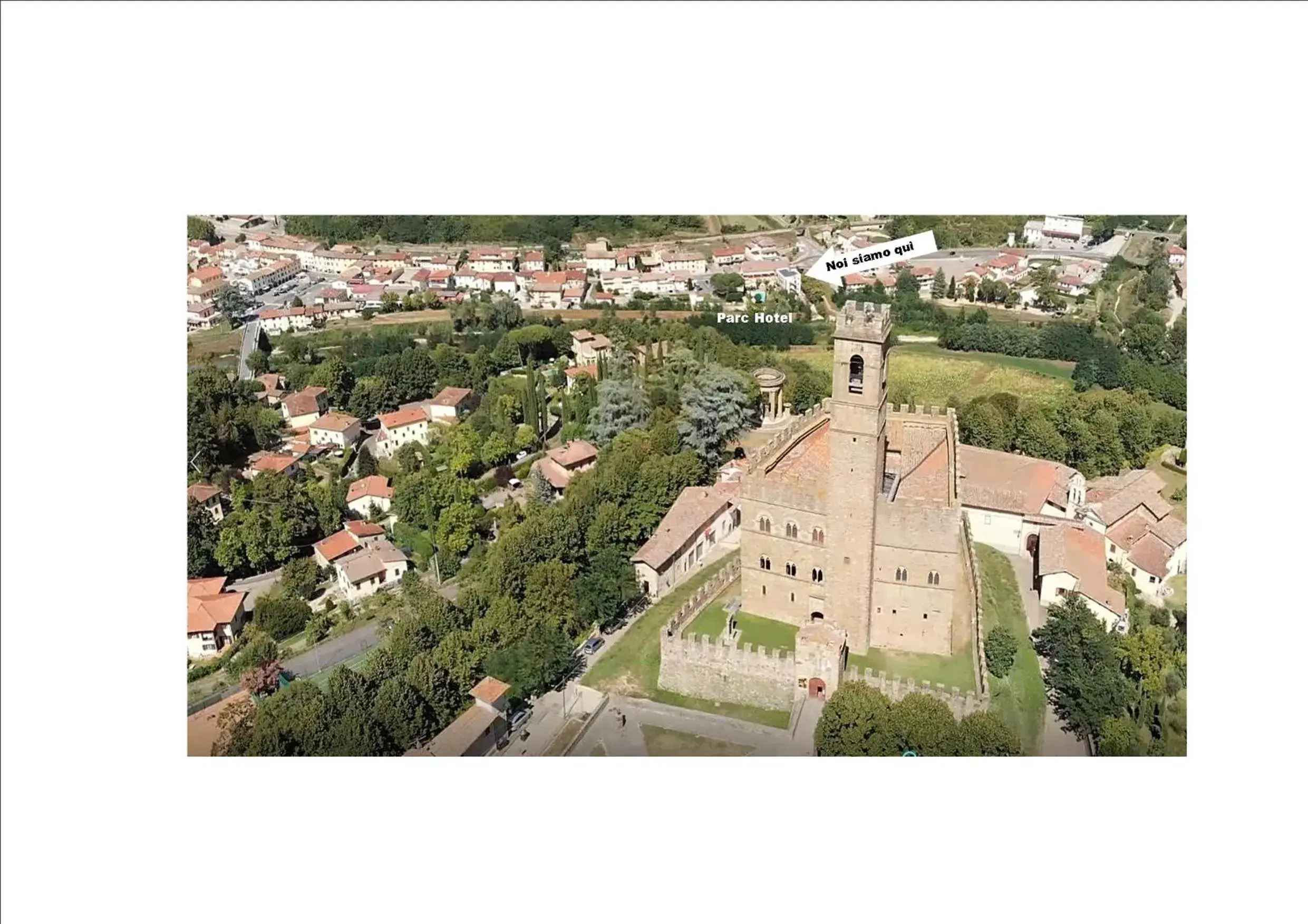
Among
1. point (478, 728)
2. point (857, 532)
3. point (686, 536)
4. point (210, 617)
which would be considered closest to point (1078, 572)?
point (857, 532)

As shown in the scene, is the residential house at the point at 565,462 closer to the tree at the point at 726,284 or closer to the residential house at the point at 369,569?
the residential house at the point at 369,569

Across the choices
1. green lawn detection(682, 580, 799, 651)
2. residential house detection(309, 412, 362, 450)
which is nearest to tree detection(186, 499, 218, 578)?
residential house detection(309, 412, 362, 450)

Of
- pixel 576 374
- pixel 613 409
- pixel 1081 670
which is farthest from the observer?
pixel 576 374

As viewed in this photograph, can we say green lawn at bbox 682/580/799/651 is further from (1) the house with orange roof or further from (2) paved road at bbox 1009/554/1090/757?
(1) the house with orange roof

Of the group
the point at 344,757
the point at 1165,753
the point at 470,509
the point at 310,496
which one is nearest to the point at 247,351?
the point at 310,496

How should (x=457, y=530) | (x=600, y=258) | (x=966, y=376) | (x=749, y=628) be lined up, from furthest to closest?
(x=966, y=376)
(x=600, y=258)
(x=457, y=530)
(x=749, y=628)

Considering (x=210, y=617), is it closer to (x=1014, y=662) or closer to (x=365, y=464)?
(x=365, y=464)

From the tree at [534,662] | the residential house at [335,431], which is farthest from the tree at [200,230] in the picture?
the tree at [534,662]
